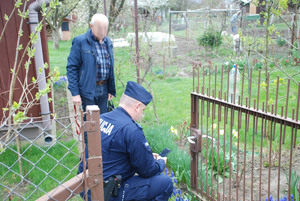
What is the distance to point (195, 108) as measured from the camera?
3.13 metres

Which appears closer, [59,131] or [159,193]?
[159,193]

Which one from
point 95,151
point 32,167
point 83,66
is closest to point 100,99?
point 83,66

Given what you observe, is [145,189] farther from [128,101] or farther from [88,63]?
[88,63]

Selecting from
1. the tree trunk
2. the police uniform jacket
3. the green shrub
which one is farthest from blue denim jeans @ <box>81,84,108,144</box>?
the tree trunk

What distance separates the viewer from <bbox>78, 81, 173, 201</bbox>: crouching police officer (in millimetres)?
2410

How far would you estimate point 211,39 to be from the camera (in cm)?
1266

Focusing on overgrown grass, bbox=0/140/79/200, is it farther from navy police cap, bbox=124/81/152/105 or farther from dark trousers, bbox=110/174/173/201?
navy police cap, bbox=124/81/152/105

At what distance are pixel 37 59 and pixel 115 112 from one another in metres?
2.37

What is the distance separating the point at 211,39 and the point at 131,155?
35.9 feet

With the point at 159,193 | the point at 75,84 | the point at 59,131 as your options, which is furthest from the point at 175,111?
the point at 159,193

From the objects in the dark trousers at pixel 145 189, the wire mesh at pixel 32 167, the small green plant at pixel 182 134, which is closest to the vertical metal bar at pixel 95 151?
the dark trousers at pixel 145 189

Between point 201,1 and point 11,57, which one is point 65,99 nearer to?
point 11,57

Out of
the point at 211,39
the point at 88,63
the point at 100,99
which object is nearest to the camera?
the point at 88,63

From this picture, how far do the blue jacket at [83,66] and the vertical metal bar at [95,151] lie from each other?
233cm
